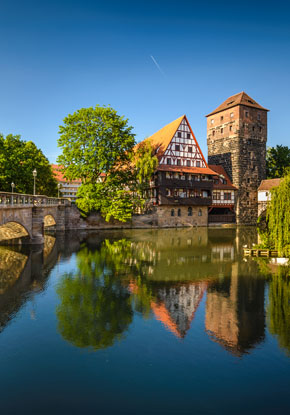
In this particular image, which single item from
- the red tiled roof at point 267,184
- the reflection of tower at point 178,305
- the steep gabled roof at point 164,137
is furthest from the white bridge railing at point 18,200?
the red tiled roof at point 267,184

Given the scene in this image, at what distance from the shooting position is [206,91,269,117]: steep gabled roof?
53544 millimetres

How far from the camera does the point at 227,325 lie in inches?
349

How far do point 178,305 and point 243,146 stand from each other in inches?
1894

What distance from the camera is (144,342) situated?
7.77 meters

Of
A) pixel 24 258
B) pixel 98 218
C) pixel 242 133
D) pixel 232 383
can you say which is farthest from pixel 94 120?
pixel 232 383

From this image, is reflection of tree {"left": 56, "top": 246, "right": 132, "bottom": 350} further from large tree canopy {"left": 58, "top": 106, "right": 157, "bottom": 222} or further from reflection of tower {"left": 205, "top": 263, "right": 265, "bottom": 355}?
large tree canopy {"left": 58, "top": 106, "right": 157, "bottom": 222}

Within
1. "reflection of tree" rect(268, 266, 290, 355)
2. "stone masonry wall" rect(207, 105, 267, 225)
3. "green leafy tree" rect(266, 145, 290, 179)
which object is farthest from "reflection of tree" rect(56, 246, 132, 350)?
"green leafy tree" rect(266, 145, 290, 179)

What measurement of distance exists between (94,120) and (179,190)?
17.2 metres

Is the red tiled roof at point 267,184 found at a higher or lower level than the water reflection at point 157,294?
higher

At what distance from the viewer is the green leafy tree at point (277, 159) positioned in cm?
6227

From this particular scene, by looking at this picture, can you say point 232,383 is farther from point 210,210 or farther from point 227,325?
point 210,210

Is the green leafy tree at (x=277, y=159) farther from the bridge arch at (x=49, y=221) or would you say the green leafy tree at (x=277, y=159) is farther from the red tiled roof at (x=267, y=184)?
the bridge arch at (x=49, y=221)

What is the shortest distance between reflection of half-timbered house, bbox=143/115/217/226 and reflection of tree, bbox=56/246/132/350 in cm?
3044

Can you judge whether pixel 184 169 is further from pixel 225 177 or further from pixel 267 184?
pixel 267 184
